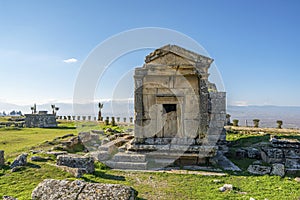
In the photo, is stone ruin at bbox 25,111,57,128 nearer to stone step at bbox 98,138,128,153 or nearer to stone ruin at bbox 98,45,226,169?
stone step at bbox 98,138,128,153

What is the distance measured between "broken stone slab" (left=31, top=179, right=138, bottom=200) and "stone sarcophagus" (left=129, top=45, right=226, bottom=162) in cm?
545

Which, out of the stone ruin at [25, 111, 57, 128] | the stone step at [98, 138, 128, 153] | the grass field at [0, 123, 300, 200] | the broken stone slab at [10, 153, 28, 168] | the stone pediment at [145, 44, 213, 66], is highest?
the stone pediment at [145, 44, 213, 66]

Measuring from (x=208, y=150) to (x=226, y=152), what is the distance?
3349mm

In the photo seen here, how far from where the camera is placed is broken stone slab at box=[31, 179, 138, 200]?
5.49 m

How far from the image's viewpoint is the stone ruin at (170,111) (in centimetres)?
1101

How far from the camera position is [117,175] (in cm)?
927

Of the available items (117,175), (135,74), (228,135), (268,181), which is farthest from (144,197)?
(228,135)

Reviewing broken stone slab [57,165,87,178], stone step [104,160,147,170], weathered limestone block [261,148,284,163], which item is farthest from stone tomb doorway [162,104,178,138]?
broken stone slab [57,165,87,178]

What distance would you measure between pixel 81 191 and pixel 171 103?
6.84 m

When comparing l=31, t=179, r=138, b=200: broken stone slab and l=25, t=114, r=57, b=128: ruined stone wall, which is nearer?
l=31, t=179, r=138, b=200: broken stone slab

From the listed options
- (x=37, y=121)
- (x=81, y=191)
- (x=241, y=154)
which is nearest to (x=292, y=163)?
(x=241, y=154)

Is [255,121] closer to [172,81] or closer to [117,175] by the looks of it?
[172,81]

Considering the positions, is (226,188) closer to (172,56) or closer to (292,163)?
(292,163)

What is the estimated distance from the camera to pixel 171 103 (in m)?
11.8
